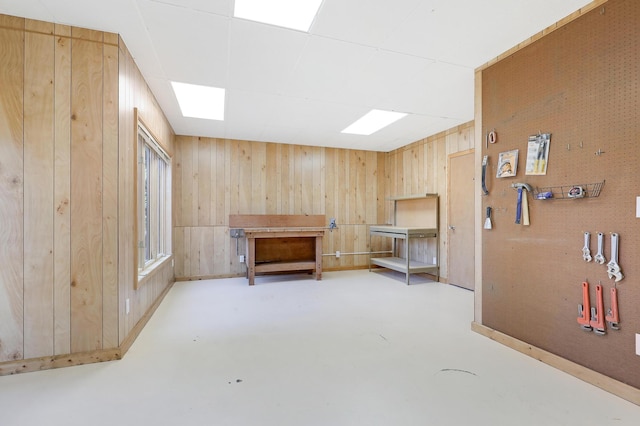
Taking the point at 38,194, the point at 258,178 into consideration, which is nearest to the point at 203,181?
the point at 258,178

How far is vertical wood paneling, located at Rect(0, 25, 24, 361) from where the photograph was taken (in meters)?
2.06

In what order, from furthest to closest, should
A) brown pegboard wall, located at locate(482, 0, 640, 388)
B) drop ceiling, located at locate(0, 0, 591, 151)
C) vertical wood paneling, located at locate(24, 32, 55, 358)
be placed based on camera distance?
1. vertical wood paneling, located at locate(24, 32, 55, 358)
2. drop ceiling, located at locate(0, 0, 591, 151)
3. brown pegboard wall, located at locate(482, 0, 640, 388)

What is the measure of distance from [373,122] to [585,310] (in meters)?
3.31

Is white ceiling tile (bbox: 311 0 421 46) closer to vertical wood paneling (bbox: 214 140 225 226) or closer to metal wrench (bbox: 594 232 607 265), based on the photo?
metal wrench (bbox: 594 232 607 265)

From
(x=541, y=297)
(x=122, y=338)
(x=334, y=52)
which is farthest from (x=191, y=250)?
(x=541, y=297)

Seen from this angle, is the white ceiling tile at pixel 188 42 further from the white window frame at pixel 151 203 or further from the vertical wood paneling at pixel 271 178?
the vertical wood paneling at pixel 271 178

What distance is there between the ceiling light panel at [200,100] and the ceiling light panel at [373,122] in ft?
6.33

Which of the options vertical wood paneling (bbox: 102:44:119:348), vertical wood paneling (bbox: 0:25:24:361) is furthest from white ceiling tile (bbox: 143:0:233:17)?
vertical wood paneling (bbox: 0:25:24:361)

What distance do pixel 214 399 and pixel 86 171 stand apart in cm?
187

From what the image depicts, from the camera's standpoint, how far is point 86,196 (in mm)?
2230

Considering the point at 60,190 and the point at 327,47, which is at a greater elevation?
the point at 327,47

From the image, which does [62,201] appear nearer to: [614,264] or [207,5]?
[207,5]

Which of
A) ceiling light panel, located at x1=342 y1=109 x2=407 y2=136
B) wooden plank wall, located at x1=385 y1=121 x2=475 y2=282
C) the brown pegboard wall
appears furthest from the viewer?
wooden plank wall, located at x1=385 y1=121 x2=475 y2=282

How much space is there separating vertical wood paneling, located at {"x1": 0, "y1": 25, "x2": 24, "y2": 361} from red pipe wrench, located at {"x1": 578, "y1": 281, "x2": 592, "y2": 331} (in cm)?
384
